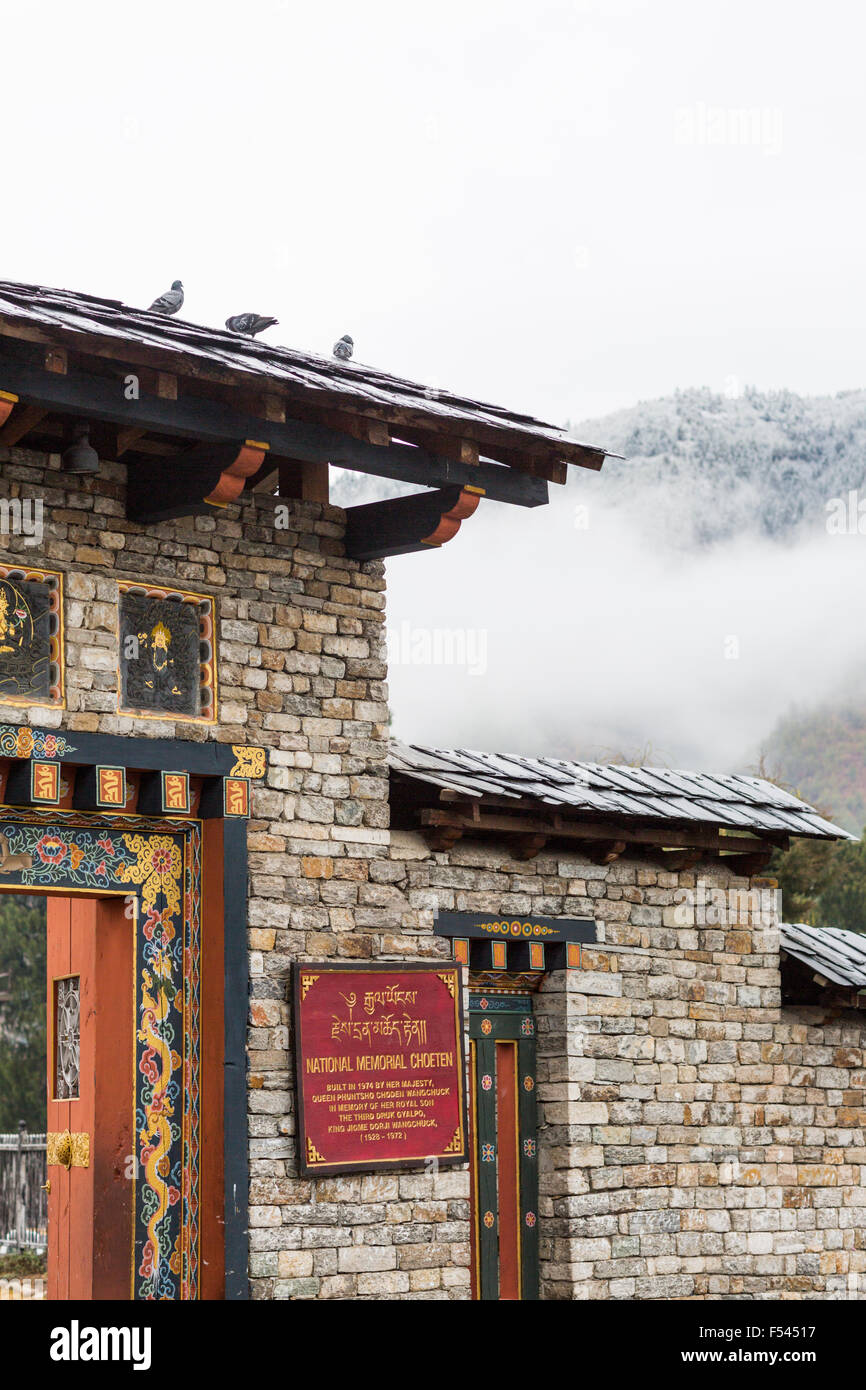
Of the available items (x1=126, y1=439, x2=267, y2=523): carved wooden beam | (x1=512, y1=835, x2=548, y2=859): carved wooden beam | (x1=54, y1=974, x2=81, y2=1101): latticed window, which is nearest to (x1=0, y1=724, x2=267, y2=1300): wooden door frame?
(x1=54, y1=974, x2=81, y2=1101): latticed window

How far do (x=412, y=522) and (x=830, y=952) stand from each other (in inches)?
163

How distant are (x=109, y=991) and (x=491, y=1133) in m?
2.32

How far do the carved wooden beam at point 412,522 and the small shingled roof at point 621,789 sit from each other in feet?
3.56

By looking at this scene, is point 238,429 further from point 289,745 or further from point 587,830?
point 587,830

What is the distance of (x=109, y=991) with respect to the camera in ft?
25.4

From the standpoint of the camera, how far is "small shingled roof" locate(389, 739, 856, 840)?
349 inches

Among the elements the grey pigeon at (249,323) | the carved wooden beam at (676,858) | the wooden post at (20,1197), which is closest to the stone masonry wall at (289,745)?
the grey pigeon at (249,323)

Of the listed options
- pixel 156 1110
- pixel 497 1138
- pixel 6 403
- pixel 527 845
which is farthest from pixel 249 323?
pixel 497 1138

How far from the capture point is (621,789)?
971 cm

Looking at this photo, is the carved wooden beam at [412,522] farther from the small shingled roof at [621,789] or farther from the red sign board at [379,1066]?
the red sign board at [379,1066]

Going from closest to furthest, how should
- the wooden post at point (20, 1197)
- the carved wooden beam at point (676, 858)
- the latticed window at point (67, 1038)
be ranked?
the latticed window at point (67, 1038), the carved wooden beam at point (676, 858), the wooden post at point (20, 1197)

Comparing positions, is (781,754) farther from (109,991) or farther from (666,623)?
(109,991)

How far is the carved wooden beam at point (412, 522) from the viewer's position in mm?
8211

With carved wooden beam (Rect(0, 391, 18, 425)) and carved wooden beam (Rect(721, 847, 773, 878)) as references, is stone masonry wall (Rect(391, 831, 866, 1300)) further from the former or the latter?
carved wooden beam (Rect(0, 391, 18, 425))
